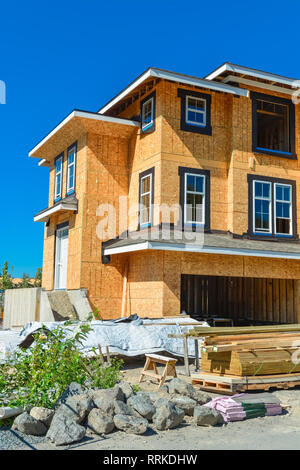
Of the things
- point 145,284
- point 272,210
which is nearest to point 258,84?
point 272,210

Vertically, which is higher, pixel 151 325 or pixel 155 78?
pixel 155 78

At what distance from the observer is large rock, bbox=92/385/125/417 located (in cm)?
825

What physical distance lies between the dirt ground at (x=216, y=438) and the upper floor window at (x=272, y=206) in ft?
40.2

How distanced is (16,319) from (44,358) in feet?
47.2

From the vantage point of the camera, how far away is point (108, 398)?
8.44m

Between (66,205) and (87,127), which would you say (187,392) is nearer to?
(66,205)

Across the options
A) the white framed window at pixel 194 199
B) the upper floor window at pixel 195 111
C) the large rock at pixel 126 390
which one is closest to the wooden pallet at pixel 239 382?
the large rock at pixel 126 390

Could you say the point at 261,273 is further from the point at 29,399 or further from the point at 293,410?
the point at 29,399

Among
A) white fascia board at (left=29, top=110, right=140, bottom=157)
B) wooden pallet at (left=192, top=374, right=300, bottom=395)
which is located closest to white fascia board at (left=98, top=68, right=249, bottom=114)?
white fascia board at (left=29, top=110, right=140, bottom=157)

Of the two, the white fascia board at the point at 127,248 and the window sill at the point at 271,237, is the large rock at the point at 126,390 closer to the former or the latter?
the white fascia board at the point at 127,248

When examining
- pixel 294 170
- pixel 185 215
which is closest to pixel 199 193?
pixel 185 215

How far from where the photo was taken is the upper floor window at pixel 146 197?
19594 millimetres

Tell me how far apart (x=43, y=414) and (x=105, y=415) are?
3.23 feet
